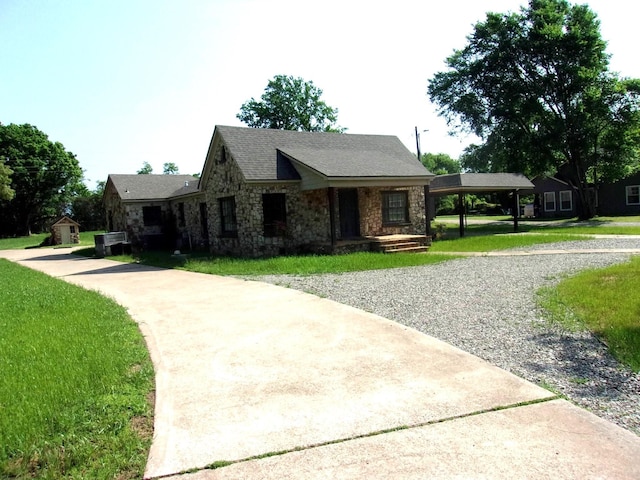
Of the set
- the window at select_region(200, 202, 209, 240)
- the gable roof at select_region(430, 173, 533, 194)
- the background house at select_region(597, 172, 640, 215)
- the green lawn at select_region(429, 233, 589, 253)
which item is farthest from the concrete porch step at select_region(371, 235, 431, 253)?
the background house at select_region(597, 172, 640, 215)

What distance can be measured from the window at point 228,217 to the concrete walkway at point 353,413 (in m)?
12.1

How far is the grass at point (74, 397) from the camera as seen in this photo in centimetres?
343

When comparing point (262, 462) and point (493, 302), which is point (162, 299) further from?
point (262, 462)

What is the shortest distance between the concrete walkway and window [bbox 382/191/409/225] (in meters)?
12.9

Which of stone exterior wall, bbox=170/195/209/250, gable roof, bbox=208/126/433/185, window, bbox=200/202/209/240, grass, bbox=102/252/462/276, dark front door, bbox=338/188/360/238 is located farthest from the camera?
stone exterior wall, bbox=170/195/209/250

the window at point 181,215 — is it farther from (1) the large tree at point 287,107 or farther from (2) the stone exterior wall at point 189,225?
(1) the large tree at point 287,107

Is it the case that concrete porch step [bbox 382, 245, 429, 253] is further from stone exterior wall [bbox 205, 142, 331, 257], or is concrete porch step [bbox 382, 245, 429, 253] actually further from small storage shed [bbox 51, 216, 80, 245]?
small storage shed [bbox 51, 216, 80, 245]

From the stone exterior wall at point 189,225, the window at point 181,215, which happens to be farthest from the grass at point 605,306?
the window at point 181,215

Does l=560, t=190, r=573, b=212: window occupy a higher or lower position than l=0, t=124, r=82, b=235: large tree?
lower

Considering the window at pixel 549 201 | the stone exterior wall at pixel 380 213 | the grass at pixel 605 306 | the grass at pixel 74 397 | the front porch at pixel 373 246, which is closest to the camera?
the grass at pixel 74 397

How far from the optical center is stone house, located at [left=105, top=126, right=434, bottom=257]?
17.3 m

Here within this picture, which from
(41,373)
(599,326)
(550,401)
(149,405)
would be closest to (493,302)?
(599,326)

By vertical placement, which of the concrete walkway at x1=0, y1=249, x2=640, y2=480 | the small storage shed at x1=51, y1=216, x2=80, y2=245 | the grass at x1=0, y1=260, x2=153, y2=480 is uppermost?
the small storage shed at x1=51, y1=216, x2=80, y2=245

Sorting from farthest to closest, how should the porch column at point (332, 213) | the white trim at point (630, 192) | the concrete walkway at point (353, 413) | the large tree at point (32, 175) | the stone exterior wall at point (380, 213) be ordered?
the large tree at point (32, 175) → the white trim at point (630, 192) → the stone exterior wall at point (380, 213) → the porch column at point (332, 213) → the concrete walkway at point (353, 413)
